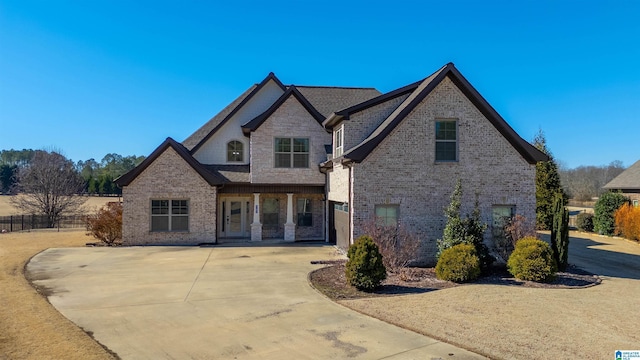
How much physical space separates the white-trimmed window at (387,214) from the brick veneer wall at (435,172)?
23 centimetres

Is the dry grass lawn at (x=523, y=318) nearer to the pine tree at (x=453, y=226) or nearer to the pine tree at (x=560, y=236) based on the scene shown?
the pine tree at (x=453, y=226)

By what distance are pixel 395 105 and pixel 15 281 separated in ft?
47.9

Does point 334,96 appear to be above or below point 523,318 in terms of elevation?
above

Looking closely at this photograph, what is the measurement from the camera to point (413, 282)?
Result: 40.7 feet

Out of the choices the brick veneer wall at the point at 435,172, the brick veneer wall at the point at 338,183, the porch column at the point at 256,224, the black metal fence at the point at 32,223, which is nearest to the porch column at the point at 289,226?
the porch column at the point at 256,224

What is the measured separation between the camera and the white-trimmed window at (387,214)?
15.4 m

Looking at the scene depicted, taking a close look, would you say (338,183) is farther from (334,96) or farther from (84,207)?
(84,207)

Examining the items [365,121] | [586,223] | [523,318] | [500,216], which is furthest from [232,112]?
[586,223]

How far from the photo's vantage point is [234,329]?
8008 mm

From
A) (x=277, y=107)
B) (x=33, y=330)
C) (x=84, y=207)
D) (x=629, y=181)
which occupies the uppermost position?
(x=277, y=107)

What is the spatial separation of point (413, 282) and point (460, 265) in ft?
5.00

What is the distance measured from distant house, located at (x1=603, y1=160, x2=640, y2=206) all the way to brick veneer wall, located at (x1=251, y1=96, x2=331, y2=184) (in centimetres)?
2560

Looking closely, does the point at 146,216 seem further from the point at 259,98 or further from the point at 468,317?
the point at 468,317

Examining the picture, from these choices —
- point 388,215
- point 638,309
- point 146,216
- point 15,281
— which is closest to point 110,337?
point 15,281
